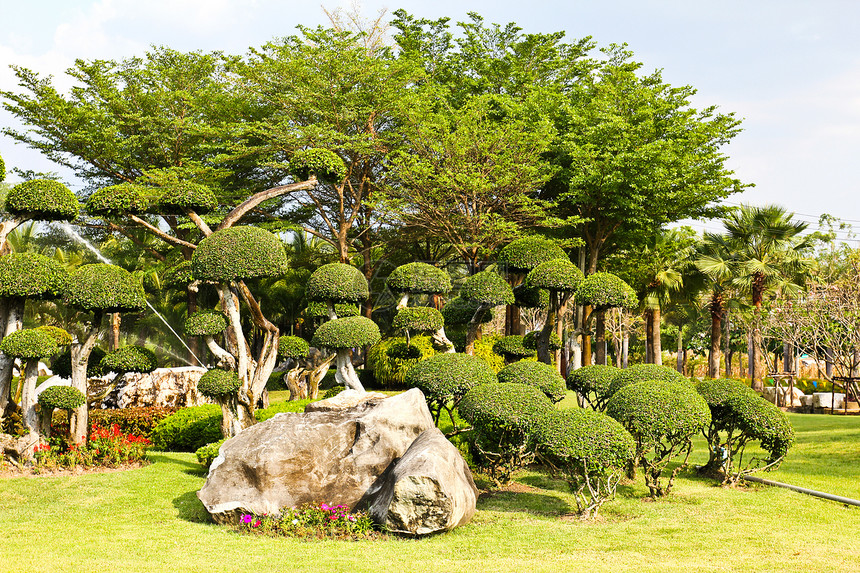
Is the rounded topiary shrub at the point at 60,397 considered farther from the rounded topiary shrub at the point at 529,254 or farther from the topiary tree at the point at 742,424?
the topiary tree at the point at 742,424

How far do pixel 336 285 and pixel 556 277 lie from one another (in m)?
3.93

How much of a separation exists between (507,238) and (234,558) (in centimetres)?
1380

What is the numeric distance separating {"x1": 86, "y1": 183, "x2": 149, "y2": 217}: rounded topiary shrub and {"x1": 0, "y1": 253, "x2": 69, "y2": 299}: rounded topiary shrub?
1.10 metres

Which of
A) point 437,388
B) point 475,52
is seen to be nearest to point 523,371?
point 437,388

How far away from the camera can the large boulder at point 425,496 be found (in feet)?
21.9

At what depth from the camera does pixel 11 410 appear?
11289mm

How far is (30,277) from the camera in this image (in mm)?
10055

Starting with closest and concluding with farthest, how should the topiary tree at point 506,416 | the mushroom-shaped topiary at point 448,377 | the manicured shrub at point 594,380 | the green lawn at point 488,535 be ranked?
the green lawn at point 488,535
the topiary tree at point 506,416
the mushroom-shaped topiary at point 448,377
the manicured shrub at point 594,380

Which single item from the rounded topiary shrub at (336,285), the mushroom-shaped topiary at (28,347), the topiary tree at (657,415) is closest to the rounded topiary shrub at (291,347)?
the rounded topiary shrub at (336,285)

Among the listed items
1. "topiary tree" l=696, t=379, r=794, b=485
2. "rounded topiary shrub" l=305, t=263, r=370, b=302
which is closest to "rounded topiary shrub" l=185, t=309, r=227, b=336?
"rounded topiary shrub" l=305, t=263, r=370, b=302

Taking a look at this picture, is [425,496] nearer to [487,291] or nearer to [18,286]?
[487,291]

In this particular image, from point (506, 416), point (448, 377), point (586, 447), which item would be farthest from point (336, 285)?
point (586, 447)

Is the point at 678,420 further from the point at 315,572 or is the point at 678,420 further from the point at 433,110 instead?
the point at 433,110

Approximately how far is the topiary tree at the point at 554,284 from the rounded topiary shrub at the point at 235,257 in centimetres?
453
